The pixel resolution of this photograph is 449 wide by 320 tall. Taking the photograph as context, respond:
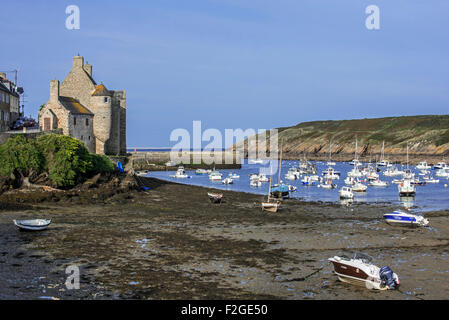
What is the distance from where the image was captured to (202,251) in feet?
79.8

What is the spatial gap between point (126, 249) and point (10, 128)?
47754 mm

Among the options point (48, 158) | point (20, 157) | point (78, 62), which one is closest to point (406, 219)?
point (48, 158)

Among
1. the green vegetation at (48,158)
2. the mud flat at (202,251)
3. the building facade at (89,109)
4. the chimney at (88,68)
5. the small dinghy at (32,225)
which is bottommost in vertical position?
the mud flat at (202,251)

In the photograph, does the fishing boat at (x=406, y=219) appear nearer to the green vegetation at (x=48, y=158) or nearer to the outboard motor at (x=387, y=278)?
the outboard motor at (x=387, y=278)

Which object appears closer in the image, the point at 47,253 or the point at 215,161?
the point at 47,253

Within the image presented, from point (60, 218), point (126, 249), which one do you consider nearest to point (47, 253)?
point (126, 249)

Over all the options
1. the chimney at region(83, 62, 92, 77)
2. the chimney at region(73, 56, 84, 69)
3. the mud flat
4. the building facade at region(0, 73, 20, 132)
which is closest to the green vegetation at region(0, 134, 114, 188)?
the mud flat

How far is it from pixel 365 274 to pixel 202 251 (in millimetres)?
8747

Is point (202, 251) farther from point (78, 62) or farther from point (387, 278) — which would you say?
point (78, 62)

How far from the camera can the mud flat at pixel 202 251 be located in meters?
17.9

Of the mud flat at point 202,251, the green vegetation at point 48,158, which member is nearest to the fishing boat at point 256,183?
the green vegetation at point 48,158

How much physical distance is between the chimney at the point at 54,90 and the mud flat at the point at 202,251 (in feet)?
73.2
